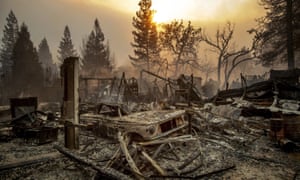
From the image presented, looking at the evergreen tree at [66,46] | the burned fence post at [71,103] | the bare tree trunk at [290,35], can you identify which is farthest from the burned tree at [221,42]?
the evergreen tree at [66,46]

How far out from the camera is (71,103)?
6590mm

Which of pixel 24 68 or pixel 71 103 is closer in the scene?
pixel 71 103

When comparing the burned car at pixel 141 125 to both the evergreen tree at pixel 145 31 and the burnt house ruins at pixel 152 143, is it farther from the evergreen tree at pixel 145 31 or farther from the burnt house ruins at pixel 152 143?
the evergreen tree at pixel 145 31

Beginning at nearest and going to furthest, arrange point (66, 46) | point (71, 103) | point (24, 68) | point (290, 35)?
1. point (71, 103)
2. point (290, 35)
3. point (24, 68)
4. point (66, 46)

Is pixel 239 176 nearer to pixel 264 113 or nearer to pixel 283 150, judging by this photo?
pixel 283 150

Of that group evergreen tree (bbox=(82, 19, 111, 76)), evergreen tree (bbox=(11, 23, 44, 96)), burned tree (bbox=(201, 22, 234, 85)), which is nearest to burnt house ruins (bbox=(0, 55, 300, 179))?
evergreen tree (bbox=(11, 23, 44, 96))

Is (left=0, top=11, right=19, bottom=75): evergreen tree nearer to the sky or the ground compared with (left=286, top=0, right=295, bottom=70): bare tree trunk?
nearer to the sky

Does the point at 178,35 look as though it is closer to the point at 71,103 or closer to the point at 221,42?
the point at 221,42

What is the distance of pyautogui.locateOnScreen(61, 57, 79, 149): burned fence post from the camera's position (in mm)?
6562

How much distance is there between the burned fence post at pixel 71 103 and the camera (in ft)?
21.5

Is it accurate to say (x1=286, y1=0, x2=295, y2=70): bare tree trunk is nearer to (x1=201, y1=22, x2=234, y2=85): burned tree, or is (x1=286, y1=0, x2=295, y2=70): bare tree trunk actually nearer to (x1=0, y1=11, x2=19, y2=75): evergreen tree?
(x1=201, y1=22, x2=234, y2=85): burned tree

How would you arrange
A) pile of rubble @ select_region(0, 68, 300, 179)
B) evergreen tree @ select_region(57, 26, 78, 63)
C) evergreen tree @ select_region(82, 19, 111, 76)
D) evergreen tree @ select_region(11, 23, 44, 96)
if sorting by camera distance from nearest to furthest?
pile of rubble @ select_region(0, 68, 300, 179), evergreen tree @ select_region(11, 23, 44, 96), evergreen tree @ select_region(82, 19, 111, 76), evergreen tree @ select_region(57, 26, 78, 63)

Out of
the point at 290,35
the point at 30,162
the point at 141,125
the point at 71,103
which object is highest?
the point at 290,35

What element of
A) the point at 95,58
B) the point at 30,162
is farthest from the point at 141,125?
the point at 95,58
